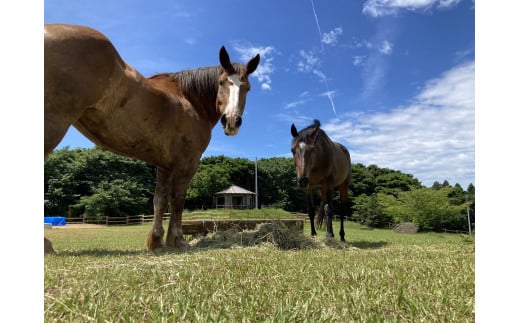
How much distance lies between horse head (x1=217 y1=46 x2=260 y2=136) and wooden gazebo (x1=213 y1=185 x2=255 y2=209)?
105 ft

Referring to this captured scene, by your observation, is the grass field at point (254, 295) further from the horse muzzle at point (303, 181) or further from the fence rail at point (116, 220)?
the fence rail at point (116, 220)

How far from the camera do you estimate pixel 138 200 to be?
90.2 feet

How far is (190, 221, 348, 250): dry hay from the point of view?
4.38 m

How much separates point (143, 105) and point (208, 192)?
107ft

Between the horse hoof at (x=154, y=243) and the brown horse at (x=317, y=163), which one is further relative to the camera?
the brown horse at (x=317, y=163)

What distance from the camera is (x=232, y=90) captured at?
4.01 meters

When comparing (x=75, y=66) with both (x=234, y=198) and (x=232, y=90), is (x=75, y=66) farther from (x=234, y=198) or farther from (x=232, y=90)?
(x=234, y=198)

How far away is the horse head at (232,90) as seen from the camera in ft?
12.4

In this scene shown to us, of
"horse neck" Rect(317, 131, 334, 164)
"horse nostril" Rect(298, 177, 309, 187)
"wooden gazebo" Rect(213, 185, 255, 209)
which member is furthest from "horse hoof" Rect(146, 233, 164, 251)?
"wooden gazebo" Rect(213, 185, 255, 209)

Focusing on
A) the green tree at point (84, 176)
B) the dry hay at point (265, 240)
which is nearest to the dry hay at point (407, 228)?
the dry hay at point (265, 240)

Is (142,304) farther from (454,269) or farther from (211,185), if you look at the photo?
(211,185)

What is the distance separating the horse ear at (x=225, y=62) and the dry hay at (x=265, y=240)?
89.1 inches

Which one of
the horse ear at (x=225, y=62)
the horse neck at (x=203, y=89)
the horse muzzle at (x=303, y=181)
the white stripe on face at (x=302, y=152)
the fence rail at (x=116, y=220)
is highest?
the horse ear at (x=225, y=62)

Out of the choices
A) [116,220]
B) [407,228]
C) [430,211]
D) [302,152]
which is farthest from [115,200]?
[302,152]
